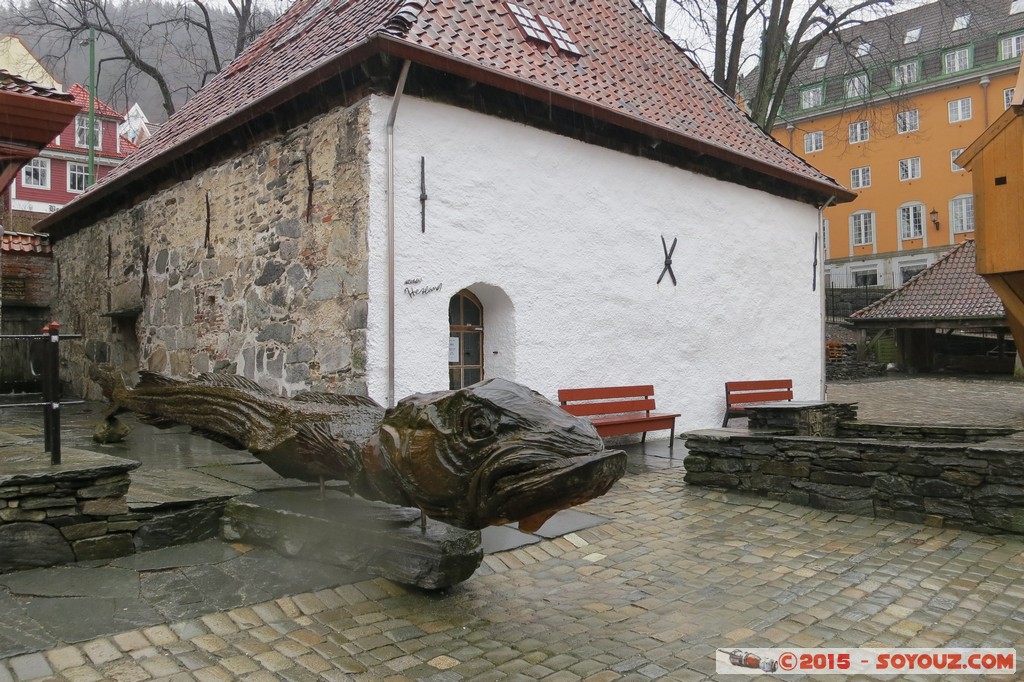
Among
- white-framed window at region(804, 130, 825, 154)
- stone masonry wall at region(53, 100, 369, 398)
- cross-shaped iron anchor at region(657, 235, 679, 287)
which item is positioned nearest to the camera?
stone masonry wall at region(53, 100, 369, 398)

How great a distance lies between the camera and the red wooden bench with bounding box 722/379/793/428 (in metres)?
9.81

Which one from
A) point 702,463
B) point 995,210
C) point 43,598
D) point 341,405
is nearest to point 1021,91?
point 995,210

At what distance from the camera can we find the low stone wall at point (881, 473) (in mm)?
4793

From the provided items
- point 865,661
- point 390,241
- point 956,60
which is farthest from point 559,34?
point 956,60

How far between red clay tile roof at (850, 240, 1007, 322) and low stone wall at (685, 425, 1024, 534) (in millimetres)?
15287

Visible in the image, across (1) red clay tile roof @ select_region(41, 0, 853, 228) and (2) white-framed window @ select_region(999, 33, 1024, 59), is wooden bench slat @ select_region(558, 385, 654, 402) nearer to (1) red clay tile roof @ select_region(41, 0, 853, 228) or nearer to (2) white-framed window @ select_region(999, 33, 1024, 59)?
(1) red clay tile roof @ select_region(41, 0, 853, 228)

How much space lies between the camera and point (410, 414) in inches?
127

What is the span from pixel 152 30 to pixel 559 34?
15800 mm

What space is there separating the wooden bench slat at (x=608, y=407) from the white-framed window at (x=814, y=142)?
1240 inches

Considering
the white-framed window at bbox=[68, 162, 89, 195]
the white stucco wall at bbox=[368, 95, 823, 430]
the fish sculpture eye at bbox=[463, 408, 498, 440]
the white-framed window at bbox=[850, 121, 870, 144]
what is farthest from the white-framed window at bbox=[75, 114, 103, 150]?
the fish sculpture eye at bbox=[463, 408, 498, 440]

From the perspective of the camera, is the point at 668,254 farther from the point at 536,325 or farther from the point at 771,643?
the point at 771,643

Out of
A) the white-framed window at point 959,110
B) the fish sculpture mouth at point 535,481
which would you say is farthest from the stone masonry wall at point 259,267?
the white-framed window at point 959,110

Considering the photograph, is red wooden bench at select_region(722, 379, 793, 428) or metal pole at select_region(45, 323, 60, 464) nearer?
metal pole at select_region(45, 323, 60, 464)

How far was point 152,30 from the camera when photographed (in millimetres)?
19875
